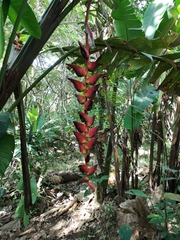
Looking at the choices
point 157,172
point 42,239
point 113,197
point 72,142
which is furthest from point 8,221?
point 72,142

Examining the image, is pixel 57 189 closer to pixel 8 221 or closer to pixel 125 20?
pixel 8 221

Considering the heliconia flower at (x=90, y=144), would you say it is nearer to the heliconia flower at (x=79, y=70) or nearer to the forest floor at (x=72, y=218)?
the heliconia flower at (x=79, y=70)

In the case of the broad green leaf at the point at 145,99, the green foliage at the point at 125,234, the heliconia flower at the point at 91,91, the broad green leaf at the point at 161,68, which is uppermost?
the broad green leaf at the point at 161,68

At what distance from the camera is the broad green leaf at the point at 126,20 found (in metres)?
0.61

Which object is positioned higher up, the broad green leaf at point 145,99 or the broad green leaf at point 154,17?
the broad green leaf at point 154,17

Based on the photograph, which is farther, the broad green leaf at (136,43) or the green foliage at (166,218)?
the green foliage at (166,218)

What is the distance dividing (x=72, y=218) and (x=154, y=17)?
1.46 metres

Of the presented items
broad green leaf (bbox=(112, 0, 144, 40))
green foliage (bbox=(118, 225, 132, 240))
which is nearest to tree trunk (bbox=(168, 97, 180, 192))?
green foliage (bbox=(118, 225, 132, 240))

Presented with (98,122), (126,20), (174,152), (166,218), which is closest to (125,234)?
(166,218)

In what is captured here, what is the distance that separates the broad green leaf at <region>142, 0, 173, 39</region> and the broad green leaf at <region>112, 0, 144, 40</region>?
0.06 meters

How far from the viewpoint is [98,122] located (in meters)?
1.87

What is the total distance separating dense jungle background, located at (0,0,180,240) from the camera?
1.84 feet

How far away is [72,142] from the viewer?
9.93 feet

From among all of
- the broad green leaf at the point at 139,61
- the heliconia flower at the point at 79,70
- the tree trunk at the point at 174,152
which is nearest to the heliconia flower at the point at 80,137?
the heliconia flower at the point at 79,70
